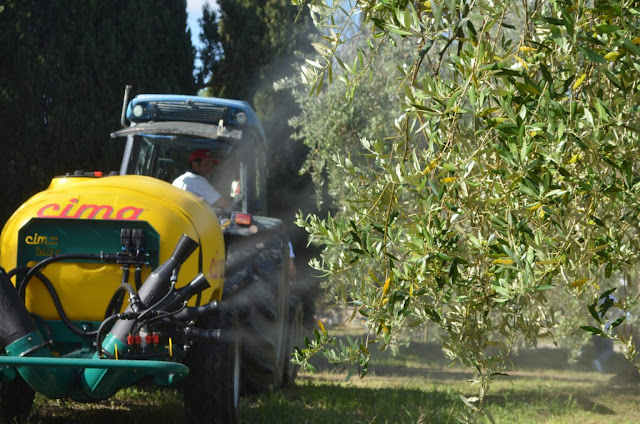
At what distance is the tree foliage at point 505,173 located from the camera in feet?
7.32

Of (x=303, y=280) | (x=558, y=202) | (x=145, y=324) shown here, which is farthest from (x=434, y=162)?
(x=303, y=280)

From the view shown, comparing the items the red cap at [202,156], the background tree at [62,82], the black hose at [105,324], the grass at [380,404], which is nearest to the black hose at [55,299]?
the black hose at [105,324]

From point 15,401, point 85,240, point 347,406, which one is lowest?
point 347,406

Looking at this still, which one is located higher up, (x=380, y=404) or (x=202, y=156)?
(x=202, y=156)

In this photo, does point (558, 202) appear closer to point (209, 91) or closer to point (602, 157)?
point (602, 157)

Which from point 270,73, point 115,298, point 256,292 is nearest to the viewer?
point 115,298

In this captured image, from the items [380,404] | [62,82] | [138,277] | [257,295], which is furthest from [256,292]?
[62,82]

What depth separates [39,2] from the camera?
1329 cm

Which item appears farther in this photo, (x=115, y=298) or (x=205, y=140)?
(x=205, y=140)

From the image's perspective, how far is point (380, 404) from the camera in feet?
22.1

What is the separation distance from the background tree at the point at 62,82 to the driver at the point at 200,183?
7116mm

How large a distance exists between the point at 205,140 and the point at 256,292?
1.69 meters

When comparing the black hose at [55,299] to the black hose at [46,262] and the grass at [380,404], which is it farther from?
the grass at [380,404]

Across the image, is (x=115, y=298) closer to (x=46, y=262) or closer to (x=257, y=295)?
(x=46, y=262)
